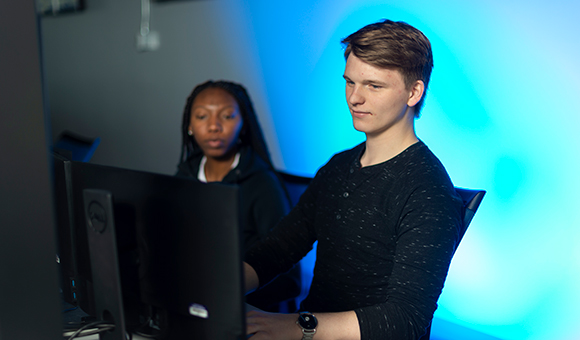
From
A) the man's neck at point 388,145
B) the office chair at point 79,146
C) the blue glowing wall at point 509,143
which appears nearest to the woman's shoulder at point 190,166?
the office chair at point 79,146

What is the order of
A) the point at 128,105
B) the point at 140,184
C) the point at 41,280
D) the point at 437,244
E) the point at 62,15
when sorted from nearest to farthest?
the point at 41,280, the point at 140,184, the point at 437,244, the point at 128,105, the point at 62,15

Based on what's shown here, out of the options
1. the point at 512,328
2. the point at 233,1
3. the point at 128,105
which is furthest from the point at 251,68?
the point at 512,328

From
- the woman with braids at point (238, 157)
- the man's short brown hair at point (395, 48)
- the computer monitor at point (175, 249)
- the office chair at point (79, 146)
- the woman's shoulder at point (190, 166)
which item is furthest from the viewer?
the office chair at point (79, 146)

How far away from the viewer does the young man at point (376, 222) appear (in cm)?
108

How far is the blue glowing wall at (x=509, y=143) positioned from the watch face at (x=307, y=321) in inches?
46.6

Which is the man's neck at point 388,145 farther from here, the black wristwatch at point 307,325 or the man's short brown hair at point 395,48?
the black wristwatch at point 307,325

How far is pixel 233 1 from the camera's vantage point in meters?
2.87

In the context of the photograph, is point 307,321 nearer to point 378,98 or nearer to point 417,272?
point 417,272

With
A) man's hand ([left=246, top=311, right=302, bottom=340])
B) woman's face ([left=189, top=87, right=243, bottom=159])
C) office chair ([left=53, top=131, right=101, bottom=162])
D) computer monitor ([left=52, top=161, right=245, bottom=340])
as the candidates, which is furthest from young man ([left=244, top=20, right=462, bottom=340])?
office chair ([left=53, top=131, right=101, bottom=162])

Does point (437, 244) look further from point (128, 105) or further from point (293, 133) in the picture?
point (128, 105)

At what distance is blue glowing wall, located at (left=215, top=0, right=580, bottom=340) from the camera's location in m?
1.76

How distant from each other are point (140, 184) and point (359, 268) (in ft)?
2.24

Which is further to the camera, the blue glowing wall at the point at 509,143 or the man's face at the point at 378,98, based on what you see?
the blue glowing wall at the point at 509,143

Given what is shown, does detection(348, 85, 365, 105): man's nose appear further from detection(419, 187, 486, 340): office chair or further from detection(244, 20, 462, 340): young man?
detection(419, 187, 486, 340): office chair
